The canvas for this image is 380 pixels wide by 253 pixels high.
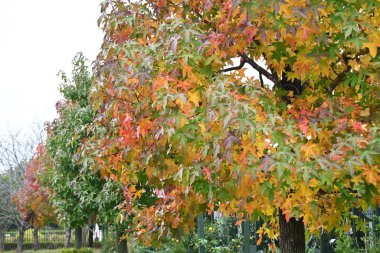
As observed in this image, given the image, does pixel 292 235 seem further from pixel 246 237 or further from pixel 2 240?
pixel 2 240

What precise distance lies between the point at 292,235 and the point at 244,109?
2635 mm

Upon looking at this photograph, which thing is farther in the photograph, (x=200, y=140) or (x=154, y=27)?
(x=154, y=27)

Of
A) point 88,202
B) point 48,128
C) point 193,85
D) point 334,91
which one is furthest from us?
point 48,128

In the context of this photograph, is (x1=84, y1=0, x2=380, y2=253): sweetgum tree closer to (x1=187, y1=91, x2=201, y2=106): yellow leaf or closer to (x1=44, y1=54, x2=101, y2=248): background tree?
(x1=187, y1=91, x2=201, y2=106): yellow leaf

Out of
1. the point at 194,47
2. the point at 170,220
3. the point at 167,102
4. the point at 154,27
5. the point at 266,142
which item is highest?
the point at 154,27

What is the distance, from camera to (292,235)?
20.7ft

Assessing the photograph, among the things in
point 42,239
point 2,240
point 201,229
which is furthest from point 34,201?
point 201,229

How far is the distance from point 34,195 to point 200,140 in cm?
2642

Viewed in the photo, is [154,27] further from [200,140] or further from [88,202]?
[88,202]

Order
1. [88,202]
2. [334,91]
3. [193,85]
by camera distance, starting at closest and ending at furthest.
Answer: [193,85] < [334,91] < [88,202]

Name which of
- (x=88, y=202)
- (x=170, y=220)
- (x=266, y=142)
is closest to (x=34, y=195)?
(x=88, y=202)

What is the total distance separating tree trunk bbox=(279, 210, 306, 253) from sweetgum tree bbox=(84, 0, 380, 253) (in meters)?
1.13

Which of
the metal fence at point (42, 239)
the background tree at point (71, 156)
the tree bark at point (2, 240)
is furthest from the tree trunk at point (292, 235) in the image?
the tree bark at point (2, 240)

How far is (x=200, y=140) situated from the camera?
4266 millimetres
